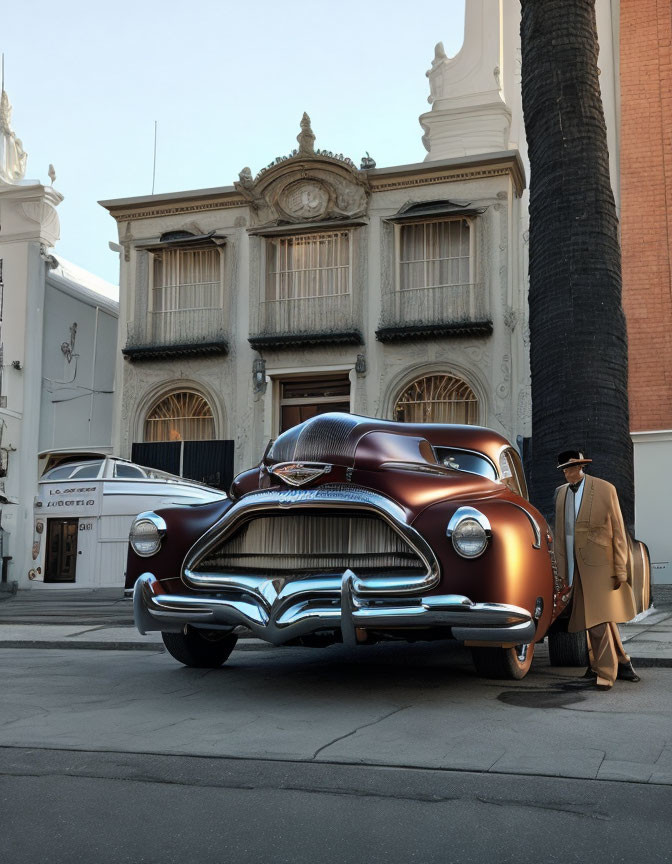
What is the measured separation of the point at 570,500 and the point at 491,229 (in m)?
17.4

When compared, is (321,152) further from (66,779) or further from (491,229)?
(66,779)

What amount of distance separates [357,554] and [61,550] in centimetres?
1954

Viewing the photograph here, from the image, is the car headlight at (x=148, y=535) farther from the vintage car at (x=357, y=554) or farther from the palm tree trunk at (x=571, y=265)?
the palm tree trunk at (x=571, y=265)

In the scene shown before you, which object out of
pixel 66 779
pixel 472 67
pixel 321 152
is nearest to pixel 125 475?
pixel 321 152

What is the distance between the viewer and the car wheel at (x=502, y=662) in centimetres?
Answer: 633

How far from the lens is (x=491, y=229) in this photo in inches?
923

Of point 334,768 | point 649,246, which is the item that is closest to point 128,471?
point 649,246

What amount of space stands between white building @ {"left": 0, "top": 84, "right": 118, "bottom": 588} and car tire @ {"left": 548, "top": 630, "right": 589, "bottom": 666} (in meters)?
20.4

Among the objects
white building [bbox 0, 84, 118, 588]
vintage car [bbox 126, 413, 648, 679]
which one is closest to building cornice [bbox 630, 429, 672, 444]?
white building [bbox 0, 84, 118, 588]

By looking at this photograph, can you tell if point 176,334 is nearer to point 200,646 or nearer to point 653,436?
point 653,436

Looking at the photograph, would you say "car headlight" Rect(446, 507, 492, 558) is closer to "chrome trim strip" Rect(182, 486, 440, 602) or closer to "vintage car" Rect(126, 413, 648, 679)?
"vintage car" Rect(126, 413, 648, 679)

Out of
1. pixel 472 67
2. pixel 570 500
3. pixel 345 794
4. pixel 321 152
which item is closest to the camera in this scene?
pixel 345 794

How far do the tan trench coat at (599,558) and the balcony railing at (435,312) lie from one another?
16.2 m

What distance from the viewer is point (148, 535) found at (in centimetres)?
668
